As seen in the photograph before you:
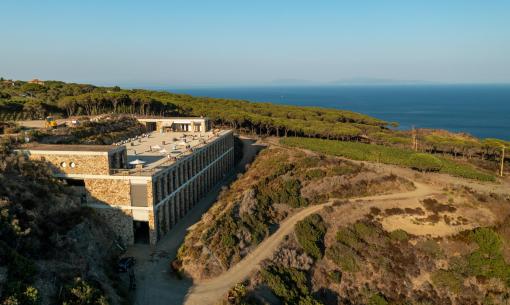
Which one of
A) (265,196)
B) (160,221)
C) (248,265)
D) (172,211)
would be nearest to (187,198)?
(172,211)

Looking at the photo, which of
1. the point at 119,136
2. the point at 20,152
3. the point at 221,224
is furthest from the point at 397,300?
the point at 119,136

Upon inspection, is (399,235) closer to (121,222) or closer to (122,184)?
(121,222)

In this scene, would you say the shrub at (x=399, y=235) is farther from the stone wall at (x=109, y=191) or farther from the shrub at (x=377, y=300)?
the stone wall at (x=109, y=191)

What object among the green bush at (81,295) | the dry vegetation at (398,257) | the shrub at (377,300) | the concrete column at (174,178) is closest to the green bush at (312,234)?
the dry vegetation at (398,257)

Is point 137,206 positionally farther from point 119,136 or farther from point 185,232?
point 119,136

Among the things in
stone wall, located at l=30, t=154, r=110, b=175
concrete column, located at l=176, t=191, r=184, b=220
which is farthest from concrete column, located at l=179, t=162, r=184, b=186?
stone wall, located at l=30, t=154, r=110, b=175

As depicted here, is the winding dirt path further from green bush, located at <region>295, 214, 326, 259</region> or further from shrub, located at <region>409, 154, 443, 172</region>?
shrub, located at <region>409, 154, 443, 172</region>
